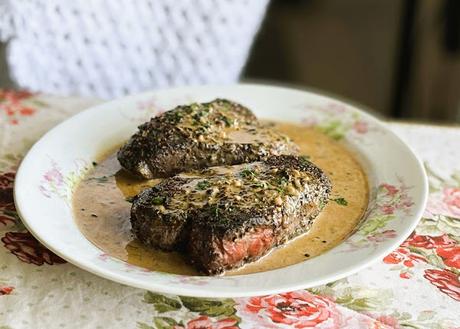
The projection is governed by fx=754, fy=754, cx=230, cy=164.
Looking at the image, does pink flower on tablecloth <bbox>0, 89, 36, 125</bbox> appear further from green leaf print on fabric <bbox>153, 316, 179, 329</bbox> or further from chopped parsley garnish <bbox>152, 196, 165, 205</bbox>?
green leaf print on fabric <bbox>153, 316, 179, 329</bbox>

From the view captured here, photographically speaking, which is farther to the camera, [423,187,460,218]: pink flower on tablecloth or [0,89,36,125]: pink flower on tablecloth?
[0,89,36,125]: pink flower on tablecloth

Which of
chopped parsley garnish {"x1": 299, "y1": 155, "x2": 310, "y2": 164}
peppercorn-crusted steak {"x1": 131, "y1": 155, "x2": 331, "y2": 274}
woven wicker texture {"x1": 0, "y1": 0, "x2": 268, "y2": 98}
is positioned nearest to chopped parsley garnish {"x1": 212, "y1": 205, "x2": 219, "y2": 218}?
peppercorn-crusted steak {"x1": 131, "y1": 155, "x2": 331, "y2": 274}

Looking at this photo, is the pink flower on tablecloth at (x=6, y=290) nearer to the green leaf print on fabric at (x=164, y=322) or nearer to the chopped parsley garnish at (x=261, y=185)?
the green leaf print on fabric at (x=164, y=322)

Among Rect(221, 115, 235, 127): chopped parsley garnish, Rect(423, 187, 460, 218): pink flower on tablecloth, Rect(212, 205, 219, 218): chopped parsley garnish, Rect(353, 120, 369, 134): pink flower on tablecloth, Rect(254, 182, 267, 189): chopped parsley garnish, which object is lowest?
Rect(423, 187, 460, 218): pink flower on tablecloth

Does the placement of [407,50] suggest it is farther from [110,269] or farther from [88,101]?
[110,269]

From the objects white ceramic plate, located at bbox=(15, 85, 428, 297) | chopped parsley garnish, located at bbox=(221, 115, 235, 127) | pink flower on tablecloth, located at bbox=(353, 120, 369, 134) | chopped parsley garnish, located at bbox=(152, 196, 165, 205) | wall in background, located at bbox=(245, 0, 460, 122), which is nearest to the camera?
white ceramic plate, located at bbox=(15, 85, 428, 297)

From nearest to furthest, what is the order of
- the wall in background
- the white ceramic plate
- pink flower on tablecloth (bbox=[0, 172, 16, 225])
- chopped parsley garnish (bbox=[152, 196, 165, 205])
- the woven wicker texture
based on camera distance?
the white ceramic plate
chopped parsley garnish (bbox=[152, 196, 165, 205])
pink flower on tablecloth (bbox=[0, 172, 16, 225])
the woven wicker texture
the wall in background

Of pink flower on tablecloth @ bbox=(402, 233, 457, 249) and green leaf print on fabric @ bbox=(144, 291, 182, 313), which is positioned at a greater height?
pink flower on tablecloth @ bbox=(402, 233, 457, 249)

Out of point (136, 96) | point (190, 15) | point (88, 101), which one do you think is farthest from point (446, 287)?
point (190, 15)

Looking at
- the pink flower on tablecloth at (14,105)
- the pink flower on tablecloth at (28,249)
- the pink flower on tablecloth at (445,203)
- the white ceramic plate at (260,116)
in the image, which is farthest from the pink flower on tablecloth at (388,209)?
the pink flower on tablecloth at (14,105)
